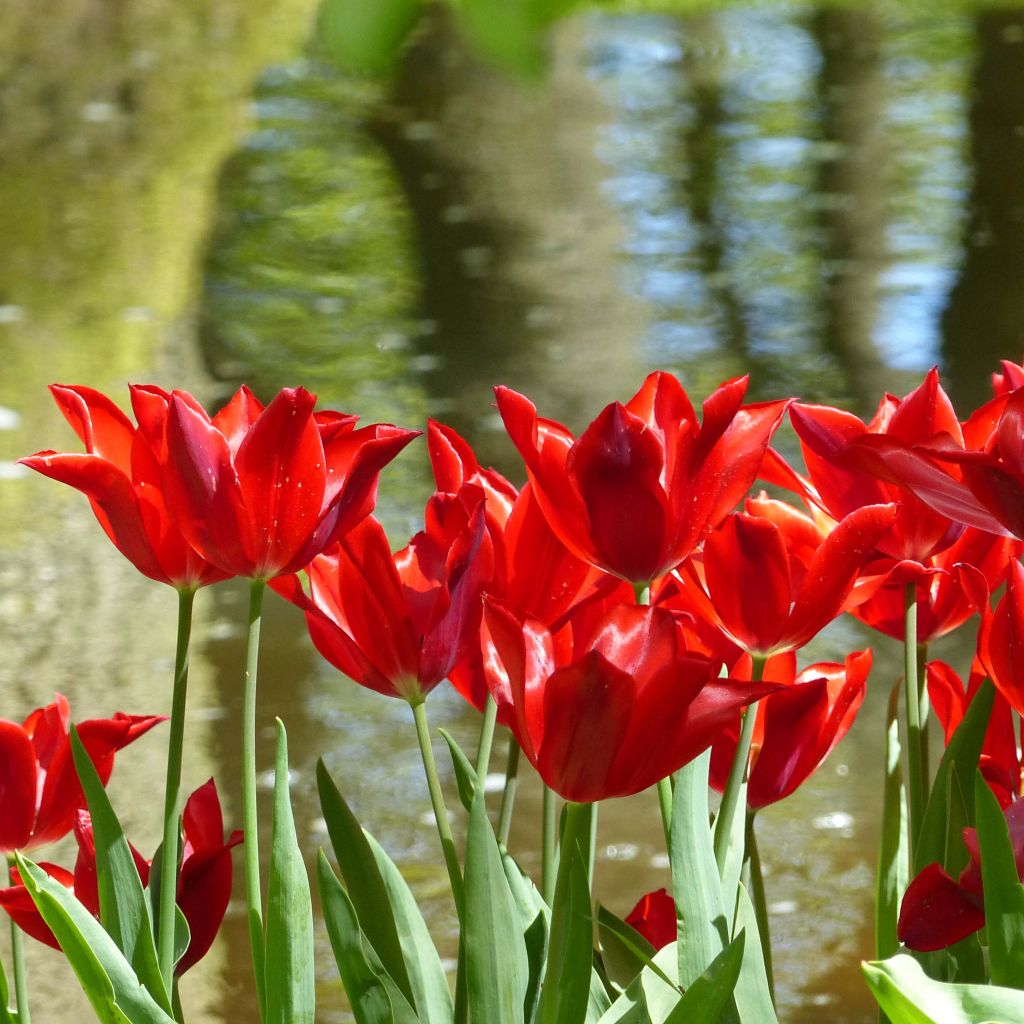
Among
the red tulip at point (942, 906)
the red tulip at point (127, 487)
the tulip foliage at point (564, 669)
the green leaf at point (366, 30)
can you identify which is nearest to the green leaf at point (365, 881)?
the tulip foliage at point (564, 669)

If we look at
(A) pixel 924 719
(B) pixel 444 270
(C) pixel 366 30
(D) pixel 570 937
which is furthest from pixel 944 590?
(B) pixel 444 270

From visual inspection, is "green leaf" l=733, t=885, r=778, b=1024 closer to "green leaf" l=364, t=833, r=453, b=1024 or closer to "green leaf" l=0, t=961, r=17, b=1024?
"green leaf" l=364, t=833, r=453, b=1024

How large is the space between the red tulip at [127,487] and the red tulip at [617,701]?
164 mm

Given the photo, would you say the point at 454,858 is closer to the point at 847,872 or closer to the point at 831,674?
the point at 831,674

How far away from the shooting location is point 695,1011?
0.59m

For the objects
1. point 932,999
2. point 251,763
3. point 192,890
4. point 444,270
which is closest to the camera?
point 932,999

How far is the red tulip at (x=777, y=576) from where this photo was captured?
65 cm

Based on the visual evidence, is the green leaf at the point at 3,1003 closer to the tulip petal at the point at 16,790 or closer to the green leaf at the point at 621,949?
the tulip petal at the point at 16,790

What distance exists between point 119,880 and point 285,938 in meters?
0.08

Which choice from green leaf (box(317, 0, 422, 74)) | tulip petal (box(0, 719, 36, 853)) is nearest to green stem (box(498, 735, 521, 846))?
tulip petal (box(0, 719, 36, 853))

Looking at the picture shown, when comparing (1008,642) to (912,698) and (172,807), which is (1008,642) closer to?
(912,698)

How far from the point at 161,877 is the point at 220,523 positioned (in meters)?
0.16

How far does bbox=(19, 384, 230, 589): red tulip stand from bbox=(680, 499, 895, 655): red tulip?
0.21 meters

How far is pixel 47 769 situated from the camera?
77cm
